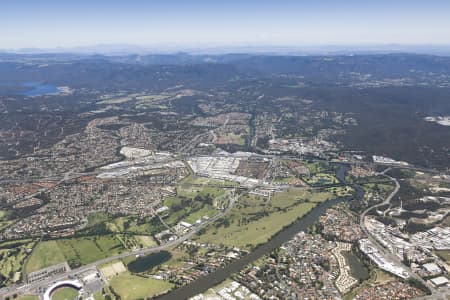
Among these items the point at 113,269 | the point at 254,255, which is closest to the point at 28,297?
the point at 113,269

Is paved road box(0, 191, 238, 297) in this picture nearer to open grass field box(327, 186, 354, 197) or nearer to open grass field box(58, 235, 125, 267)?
open grass field box(58, 235, 125, 267)

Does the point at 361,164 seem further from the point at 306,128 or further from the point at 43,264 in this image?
→ the point at 43,264

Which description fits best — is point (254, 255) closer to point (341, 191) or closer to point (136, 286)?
point (136, 286)

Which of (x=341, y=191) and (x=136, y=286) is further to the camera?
(x=341, y=191)

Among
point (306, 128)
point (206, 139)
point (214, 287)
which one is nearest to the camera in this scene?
point (214, 287)

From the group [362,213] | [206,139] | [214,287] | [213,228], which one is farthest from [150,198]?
[206,139]

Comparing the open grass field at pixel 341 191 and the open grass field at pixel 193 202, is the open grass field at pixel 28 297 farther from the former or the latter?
the open grass field at pixel 341 191

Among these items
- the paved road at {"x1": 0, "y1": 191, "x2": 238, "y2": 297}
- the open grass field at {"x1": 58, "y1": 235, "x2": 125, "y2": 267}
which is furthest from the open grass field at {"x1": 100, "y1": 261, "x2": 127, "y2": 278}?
the open grass field at {"x1": 58, "y1": 235, "x2": 125, "y2": 267}

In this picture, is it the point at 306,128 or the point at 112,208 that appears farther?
the point at 306,128
